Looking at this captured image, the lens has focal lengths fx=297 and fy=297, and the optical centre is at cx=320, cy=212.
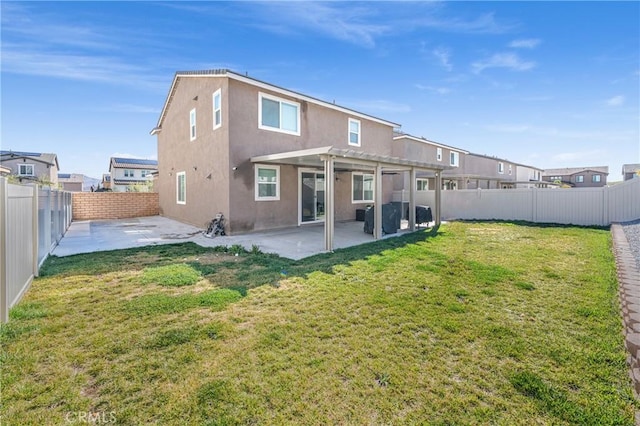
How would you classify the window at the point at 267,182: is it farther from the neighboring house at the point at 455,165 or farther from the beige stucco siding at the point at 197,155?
the neighboring house at the point at 455,165

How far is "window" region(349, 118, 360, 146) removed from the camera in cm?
1545

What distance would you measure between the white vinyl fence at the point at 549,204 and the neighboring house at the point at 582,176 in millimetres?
52091

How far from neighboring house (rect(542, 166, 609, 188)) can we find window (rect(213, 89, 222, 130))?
6357cm

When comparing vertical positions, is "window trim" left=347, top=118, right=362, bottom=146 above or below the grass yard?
above

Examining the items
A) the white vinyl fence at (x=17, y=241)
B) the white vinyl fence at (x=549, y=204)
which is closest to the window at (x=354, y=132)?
the white vinyl fence at (x=549, y=204)

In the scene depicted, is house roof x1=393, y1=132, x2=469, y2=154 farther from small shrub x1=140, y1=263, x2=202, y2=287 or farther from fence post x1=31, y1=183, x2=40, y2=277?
fence post x1=31, y1=183, x2=40, y2=277

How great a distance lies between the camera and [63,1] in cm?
870

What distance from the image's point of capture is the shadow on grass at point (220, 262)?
5770mm

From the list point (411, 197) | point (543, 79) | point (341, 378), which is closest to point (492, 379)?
point (341, 378)

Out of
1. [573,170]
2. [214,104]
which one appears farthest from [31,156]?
[573,170]

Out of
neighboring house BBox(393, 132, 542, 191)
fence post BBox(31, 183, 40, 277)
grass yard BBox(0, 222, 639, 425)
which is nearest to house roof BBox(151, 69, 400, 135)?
neighboring house BBox(393, 132, 542, 191)

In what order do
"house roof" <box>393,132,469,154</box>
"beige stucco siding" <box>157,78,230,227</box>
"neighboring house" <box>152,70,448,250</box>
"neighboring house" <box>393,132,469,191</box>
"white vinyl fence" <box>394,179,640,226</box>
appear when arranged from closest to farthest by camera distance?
1. "neighboring house" <box>152,70,448,250</box>
2. "beige stucco siding" <box>157,78,230,227</box>
3. "white vinyl fence" <box>394,179,640,226</box>
4. "house roof" <box>393,132,469,154</box>
5. "neighboring house" <box>393,132,469,191</box>

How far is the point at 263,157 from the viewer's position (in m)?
10.4

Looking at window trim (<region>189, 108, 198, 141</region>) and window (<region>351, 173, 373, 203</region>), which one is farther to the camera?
window (<region>351, 173, 373, 203</region>)
